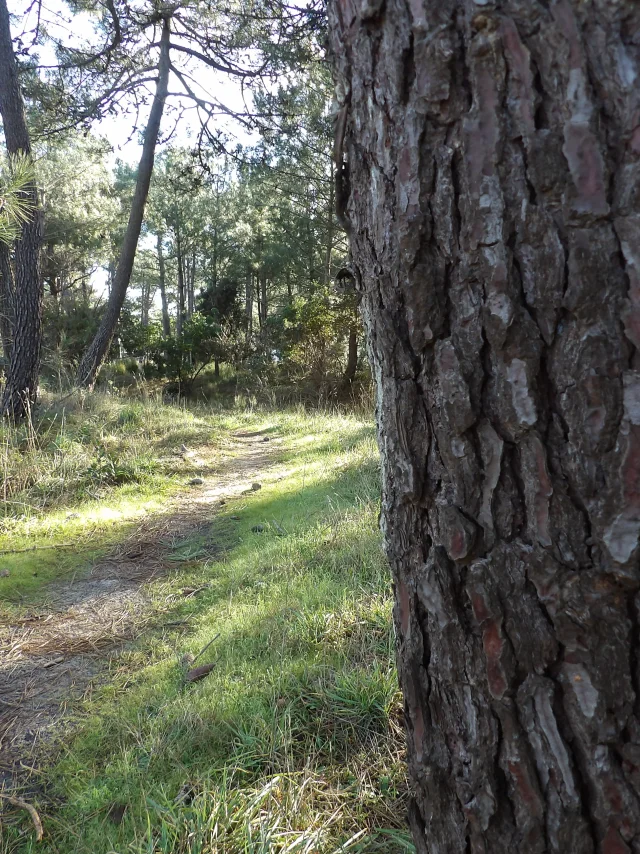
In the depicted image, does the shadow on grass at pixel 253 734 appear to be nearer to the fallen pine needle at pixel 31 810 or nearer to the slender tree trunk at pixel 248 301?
the fallen pine needle at pixel 31 810

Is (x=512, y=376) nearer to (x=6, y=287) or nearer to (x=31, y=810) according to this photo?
(x=31, y=810)

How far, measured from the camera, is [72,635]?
93.7 inches

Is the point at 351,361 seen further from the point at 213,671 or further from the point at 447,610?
the point at 447,610

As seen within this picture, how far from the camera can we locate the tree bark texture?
2.16 feet

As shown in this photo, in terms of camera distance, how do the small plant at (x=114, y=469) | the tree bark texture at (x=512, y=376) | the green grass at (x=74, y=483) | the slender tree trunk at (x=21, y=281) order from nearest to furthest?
the tree bark texture at (x=512, y=376), the green grass at (x=74, y=483), the small plant at (x=114, y=469), the slender tree trunk at (x=21, y=281)

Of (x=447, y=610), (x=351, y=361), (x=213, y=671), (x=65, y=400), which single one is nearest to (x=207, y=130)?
(x=65, y=400)

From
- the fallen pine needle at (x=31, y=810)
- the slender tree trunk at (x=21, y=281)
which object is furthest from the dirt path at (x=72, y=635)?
the slender tree trunk at (x=21, y=281)

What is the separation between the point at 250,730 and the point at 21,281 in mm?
5985

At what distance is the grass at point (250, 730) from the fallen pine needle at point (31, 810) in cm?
2

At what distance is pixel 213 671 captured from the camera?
187 cm

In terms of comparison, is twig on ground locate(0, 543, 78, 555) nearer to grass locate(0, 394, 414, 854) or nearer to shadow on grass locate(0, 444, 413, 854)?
grass locate(0, 394, 414, 854)

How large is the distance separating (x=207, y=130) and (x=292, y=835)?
27.4 ft

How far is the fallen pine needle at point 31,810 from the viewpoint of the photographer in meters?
1.33

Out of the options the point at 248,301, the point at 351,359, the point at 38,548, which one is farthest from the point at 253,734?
the point at 248,301
